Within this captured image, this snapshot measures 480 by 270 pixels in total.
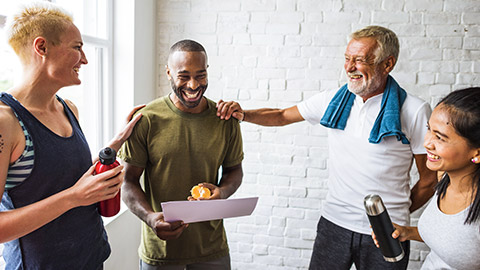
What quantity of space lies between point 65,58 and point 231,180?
3.05ft

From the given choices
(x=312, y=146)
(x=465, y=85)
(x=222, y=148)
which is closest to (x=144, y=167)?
(x=222, y=148)

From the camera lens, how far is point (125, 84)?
2744 millimetres

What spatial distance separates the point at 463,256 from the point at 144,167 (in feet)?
4.22

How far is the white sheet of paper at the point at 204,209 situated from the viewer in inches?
56.2

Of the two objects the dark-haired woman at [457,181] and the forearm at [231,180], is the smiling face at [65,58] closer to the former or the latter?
the forearm at [231,180]

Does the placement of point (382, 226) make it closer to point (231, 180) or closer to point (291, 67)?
point (231, 180)

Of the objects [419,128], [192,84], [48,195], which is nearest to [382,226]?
[419,128]

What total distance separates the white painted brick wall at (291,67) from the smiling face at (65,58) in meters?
1.75

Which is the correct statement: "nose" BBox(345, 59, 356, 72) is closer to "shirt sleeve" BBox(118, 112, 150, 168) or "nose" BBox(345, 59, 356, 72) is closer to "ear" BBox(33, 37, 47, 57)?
"shirt sleeve" BBox(118, 112, 150, 168)

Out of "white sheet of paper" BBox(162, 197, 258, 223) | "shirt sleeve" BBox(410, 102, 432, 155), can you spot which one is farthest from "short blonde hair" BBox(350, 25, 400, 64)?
"white sheet of paper" BBox(162, 197, 258, 223)

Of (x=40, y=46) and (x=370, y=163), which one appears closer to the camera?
(x=40, y=46)

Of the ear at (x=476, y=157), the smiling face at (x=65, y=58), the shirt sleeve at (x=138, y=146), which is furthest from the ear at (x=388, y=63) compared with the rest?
the smiling face at (x=65, y=58)

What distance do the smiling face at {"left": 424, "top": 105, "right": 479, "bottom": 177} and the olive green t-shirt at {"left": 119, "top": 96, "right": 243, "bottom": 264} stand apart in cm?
87

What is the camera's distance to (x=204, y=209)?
1502mm
